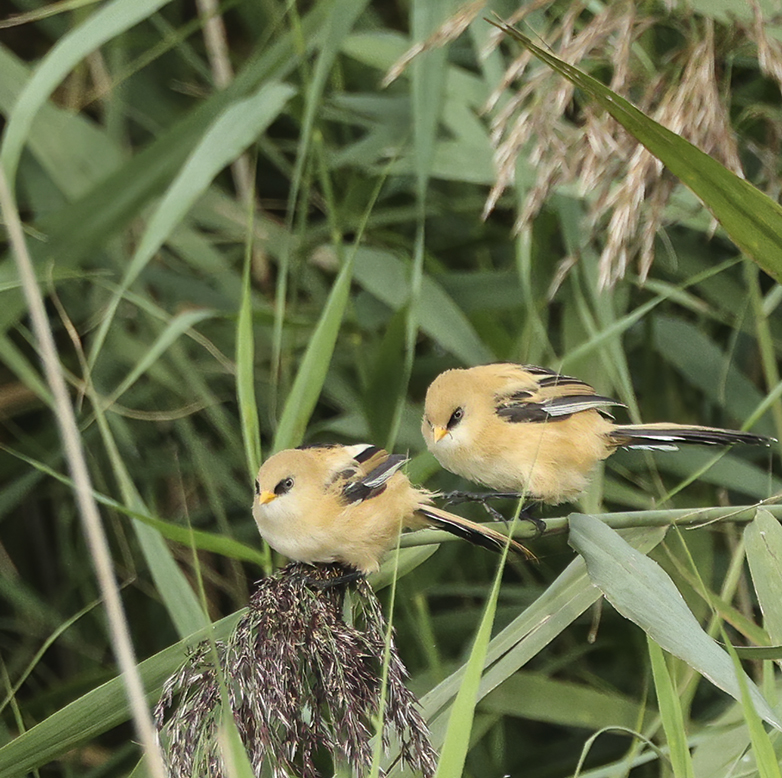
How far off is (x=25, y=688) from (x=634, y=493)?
163cm

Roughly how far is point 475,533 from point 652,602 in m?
0.26

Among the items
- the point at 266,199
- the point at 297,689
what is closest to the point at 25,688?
the point at 266,199

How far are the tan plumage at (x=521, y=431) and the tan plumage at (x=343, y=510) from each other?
0.35ft

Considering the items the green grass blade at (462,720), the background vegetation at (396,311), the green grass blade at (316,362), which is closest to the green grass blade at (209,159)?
the background vegetation at (396,311)

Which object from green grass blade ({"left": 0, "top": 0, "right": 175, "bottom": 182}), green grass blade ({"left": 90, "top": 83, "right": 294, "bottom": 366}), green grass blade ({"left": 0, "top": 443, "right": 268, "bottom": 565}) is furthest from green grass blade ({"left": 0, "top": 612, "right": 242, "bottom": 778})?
green grass blade ({"left": 0, "top": 0, "right": 175, "bottom": 182})

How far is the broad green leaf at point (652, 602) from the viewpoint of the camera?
38.2 inches

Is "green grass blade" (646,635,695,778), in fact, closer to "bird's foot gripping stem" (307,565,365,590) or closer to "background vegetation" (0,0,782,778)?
"background vegetation" (0,0,782,778)

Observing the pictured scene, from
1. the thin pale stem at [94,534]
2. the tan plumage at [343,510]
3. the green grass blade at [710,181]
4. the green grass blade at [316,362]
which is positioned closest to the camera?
the thin pale stem at [94,534]

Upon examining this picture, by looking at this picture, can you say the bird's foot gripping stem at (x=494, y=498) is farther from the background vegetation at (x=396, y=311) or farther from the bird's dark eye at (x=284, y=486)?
the bird's dark eye at (x=284, y=486)

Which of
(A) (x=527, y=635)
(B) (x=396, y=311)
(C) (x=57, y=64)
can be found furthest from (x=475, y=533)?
(C) (x=57, y=64)

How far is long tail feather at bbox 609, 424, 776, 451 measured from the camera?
1232 mm

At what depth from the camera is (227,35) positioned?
9.81 feet

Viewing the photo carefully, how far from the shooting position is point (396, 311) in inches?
76.2

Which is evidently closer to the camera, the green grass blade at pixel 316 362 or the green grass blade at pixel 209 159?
the green grass blade at pixel 316 362
